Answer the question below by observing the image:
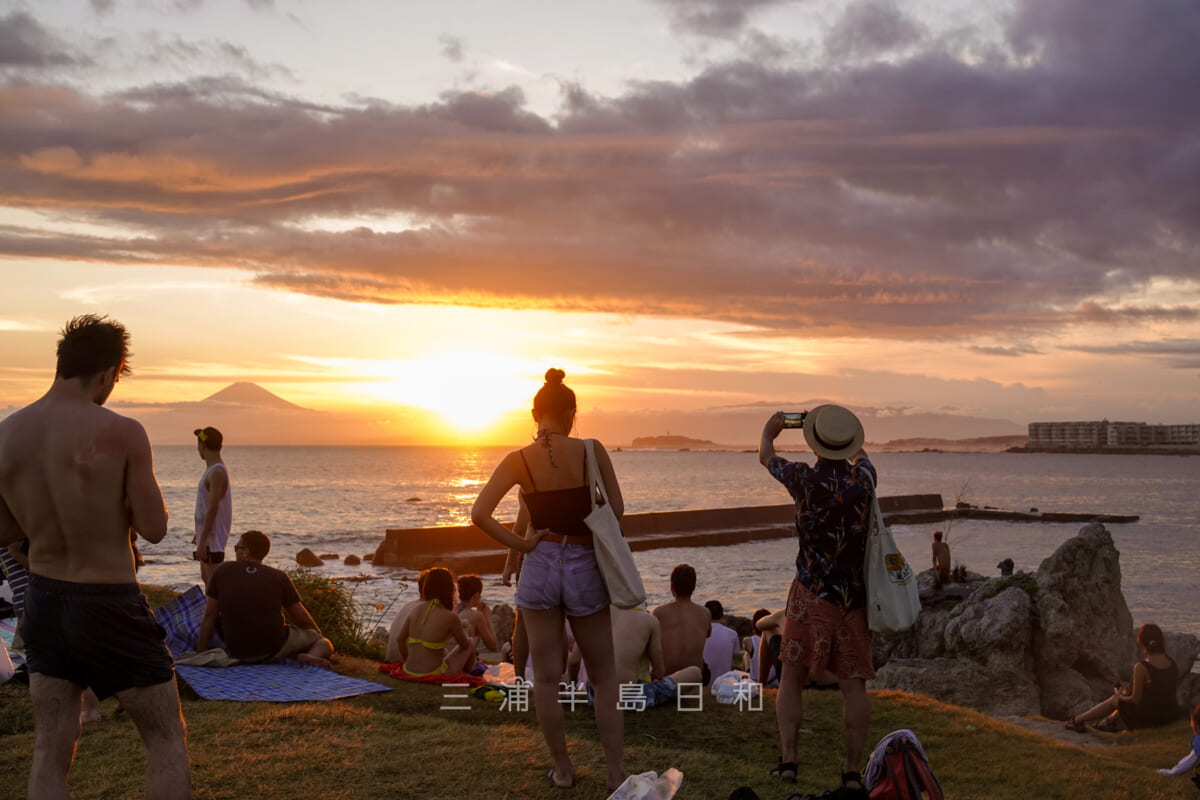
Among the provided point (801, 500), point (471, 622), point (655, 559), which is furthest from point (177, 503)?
point (801, 500)

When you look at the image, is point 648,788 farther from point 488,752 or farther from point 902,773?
point 488,752

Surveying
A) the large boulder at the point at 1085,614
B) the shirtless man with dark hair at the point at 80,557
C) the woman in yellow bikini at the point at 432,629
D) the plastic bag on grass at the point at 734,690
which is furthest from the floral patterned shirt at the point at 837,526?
the large boulder at the point at 1085,614

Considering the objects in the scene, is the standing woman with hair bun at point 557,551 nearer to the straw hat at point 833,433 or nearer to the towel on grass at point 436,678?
the straw hat at point 833,433

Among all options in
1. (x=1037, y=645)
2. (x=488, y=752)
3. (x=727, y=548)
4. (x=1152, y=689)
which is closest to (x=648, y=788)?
(x=488, y=752)

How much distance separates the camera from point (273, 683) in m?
7.75

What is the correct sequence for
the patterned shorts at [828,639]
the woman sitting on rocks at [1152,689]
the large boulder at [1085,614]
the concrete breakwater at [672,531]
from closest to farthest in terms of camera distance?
the patterned shorts at [828,639] < the woman sitting on rocks at [1152,689] < the large boulder at [1085,614] < the concrete breakwater at [672,531]

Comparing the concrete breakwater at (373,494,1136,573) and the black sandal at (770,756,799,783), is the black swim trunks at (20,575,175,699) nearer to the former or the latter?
the black sandal at (770,756,799,783)

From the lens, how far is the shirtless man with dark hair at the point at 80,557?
3.75 metres

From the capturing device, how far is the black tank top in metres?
4.97

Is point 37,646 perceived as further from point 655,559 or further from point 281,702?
point 655,559

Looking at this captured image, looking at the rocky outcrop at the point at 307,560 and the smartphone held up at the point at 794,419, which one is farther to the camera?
the rocky outcrop at the point at 307,560

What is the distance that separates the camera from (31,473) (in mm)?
3746

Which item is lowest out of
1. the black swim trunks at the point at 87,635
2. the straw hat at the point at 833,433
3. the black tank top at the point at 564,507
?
the black swim trunks at the point at 87,635

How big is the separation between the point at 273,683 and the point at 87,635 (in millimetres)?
4293
